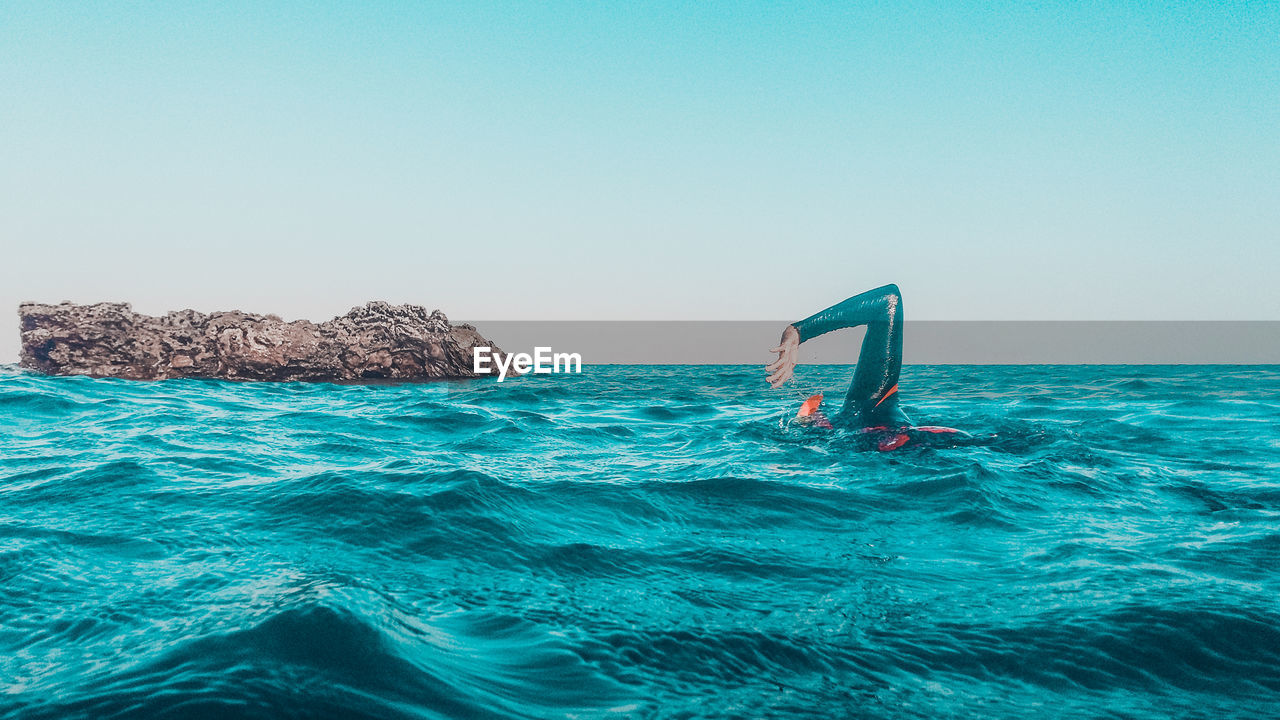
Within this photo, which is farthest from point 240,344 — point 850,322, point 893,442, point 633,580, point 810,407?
point 633,580

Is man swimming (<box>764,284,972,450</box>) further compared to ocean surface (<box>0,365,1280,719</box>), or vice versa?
man swimming (<box>764,284,972,450</box>)

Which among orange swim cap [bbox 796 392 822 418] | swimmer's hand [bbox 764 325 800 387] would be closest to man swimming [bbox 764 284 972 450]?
swimmer's hand [bbox 764 325 800 387]

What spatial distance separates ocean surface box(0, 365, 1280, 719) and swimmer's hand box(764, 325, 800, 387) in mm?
836

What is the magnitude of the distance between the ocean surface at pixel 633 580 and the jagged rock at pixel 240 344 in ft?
43.4

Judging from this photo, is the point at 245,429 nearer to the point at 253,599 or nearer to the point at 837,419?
the point at 253,599

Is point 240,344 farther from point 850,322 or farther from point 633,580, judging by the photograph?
Result: point 633,580

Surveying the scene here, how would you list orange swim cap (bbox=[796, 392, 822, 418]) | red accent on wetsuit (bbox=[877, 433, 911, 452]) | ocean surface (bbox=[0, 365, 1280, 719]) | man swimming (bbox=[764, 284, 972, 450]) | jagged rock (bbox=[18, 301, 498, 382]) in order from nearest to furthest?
ocean surface (bbox=[0, 365, 1280, 719]) < red accent on wetsuit (bbox=[877, 433, 911, 452]) < man swimming (bbox=[764, 284, 972, 450]) < orange swim cap (bbox=[796, 392, 822, 418]) < jagged rock (bbox=[18, 301, 498, 382])

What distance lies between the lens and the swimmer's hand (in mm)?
7566

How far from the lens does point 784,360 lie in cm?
762

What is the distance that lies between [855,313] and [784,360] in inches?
40.7

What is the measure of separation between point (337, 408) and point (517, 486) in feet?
25.9

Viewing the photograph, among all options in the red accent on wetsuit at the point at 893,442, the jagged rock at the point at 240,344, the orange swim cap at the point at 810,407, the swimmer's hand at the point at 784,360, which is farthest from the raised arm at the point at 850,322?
the jagged rock at the point at 240,344

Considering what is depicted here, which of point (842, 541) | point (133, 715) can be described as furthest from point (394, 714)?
point (842, 541)

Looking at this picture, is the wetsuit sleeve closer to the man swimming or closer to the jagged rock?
the man swimming
